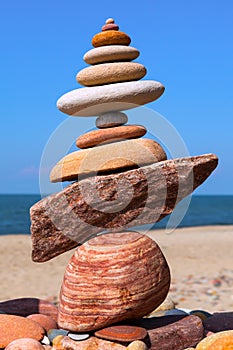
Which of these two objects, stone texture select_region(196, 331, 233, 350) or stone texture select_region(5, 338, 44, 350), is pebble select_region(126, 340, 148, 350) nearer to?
stone texture select_region(196, 331, 233, 350)

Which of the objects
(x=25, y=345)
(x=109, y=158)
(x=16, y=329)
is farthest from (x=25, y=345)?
(x=109, y=158)

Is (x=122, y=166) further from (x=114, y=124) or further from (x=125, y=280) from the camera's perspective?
(x=125, y=280)

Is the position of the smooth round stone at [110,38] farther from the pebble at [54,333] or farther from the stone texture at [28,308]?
the stone texture at [28,308]

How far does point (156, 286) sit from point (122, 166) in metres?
1.55

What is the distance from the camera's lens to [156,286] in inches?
248

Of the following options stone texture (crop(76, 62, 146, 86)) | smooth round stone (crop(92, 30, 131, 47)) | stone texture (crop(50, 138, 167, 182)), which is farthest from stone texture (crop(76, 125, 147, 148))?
smooth round stone (crop(92, 30, 131, 47))

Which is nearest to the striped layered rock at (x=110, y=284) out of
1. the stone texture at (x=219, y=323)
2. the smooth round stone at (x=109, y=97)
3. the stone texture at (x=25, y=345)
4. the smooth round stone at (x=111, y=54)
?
the stone texture at (x=25, y=345)

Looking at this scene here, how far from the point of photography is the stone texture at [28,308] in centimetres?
778

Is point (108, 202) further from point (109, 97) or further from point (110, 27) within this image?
point (110, 27)

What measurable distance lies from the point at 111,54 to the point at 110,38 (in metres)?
0.28

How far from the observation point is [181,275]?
13.3 meters

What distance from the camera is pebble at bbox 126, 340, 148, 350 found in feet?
18.9

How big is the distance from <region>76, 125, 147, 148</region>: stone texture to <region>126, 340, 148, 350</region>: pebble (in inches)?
98.1

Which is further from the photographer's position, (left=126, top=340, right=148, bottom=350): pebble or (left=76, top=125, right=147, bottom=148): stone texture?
(left=76, top=125, right=147, bottom=148): stone texture
